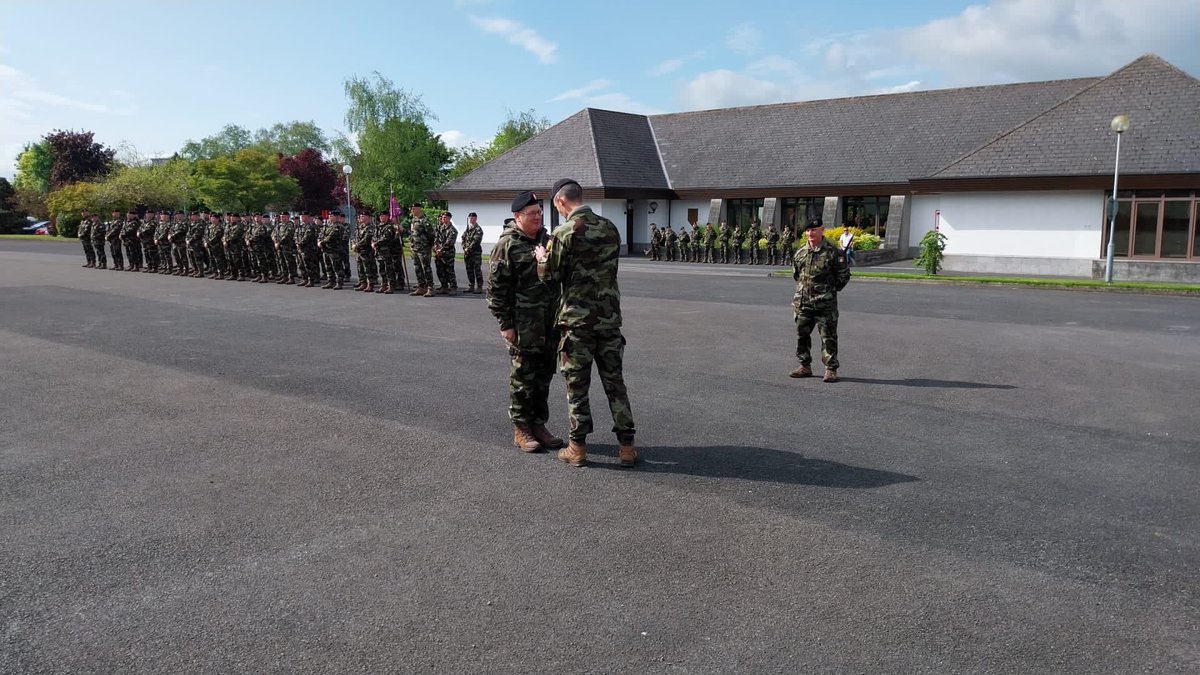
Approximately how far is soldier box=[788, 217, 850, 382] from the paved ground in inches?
16.5

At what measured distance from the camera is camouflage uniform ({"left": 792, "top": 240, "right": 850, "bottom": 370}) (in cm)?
930

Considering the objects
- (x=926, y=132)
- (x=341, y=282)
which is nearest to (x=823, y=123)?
(x=926, y=132)

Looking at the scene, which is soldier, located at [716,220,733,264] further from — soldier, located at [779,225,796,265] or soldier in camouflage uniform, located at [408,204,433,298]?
Result: soldier in camouflage uniform, located at [408,204,433,298]

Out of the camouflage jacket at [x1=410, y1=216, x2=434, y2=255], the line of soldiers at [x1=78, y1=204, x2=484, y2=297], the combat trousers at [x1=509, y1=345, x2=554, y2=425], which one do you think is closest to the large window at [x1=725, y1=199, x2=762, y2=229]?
the line of soldiers at [x1=78, y1=204, x2=484, y2=297]

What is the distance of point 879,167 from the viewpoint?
34031mm

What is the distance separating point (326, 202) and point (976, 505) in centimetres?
7810

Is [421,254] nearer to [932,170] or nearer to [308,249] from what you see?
[308,249]

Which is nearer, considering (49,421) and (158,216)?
(49,421)

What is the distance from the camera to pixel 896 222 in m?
32.5

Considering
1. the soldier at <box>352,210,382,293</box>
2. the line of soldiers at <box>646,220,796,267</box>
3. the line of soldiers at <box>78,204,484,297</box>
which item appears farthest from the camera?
the line of soldiers at <box>646,220,796,267</box>

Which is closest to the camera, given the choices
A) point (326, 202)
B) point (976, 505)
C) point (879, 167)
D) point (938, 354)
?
point (976, 505)

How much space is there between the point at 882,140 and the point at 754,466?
32.8 meters

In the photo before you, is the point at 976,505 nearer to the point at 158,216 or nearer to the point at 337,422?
the point at 337,422

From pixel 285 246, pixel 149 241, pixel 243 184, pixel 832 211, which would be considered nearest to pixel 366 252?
pixel 285 246
